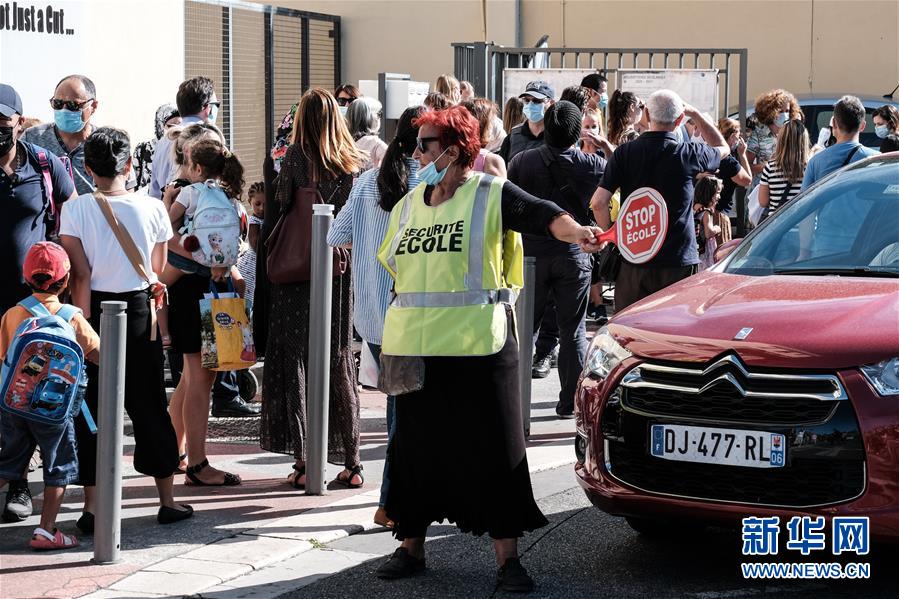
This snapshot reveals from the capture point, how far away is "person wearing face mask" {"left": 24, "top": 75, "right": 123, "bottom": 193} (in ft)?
26.2

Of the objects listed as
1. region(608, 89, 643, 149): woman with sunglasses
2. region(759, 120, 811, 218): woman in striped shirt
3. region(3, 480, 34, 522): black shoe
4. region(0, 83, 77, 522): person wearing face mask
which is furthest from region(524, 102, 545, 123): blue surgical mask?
region(3, 480, 34, 522): black shoe

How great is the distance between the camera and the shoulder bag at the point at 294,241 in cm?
694

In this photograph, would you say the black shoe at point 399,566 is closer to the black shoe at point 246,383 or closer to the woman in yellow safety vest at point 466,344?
the woman in yellow safety vest at point 466,344

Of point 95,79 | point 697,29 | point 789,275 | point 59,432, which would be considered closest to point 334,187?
point 59,432

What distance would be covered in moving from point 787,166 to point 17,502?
6888 millimetres

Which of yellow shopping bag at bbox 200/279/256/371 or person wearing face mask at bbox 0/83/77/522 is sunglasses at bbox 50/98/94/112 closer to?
person wearing face mask at bbox 0/83/77/522

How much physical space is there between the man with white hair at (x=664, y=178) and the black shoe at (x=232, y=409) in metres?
2.65

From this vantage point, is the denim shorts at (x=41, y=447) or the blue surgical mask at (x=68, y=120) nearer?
the denim shorts at (x=41, y=447)

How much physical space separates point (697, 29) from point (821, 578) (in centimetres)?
1394

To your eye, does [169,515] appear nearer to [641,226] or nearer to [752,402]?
[641,226]

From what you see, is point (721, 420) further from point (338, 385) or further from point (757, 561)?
point (338, 385)

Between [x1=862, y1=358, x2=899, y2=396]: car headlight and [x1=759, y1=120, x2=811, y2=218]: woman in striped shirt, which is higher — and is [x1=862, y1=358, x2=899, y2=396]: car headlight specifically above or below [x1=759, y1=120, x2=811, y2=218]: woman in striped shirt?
Result: below

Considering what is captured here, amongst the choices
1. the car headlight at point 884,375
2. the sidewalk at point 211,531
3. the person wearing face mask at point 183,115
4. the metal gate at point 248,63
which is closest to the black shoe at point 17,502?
the sidewalk at point 211,531

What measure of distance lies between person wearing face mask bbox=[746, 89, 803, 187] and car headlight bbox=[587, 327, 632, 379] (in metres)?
7.81
